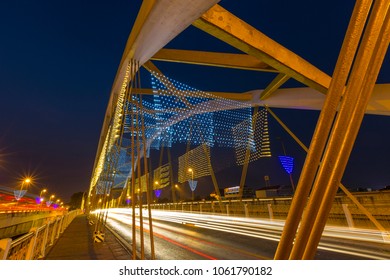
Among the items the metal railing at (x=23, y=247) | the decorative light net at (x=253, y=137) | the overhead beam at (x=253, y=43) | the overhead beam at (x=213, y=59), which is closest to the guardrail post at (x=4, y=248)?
the metal railing at (x=23, y=247)

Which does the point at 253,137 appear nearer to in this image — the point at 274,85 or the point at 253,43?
the point at 274,85

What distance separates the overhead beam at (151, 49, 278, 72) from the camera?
17.3 feet

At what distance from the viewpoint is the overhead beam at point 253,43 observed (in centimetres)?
296

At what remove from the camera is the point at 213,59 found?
17.5 feet

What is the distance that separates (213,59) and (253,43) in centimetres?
207

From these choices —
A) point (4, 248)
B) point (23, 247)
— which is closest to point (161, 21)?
point (4, 248)

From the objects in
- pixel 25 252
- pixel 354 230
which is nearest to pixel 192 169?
pixel 354 230

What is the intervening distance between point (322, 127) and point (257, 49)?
2385mm

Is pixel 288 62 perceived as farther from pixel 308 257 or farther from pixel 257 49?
pixel 308 257

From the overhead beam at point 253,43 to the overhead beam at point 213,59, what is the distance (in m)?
1.10

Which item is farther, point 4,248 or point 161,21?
point 161,21

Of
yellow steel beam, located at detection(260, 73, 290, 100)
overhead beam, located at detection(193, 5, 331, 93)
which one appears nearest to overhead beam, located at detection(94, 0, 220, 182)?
overhead beam, located at detection(193, 5, 331, 93)

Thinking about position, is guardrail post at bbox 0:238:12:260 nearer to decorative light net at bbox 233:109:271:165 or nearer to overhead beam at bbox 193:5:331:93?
overhead beam at bbox 193:5:331:93
